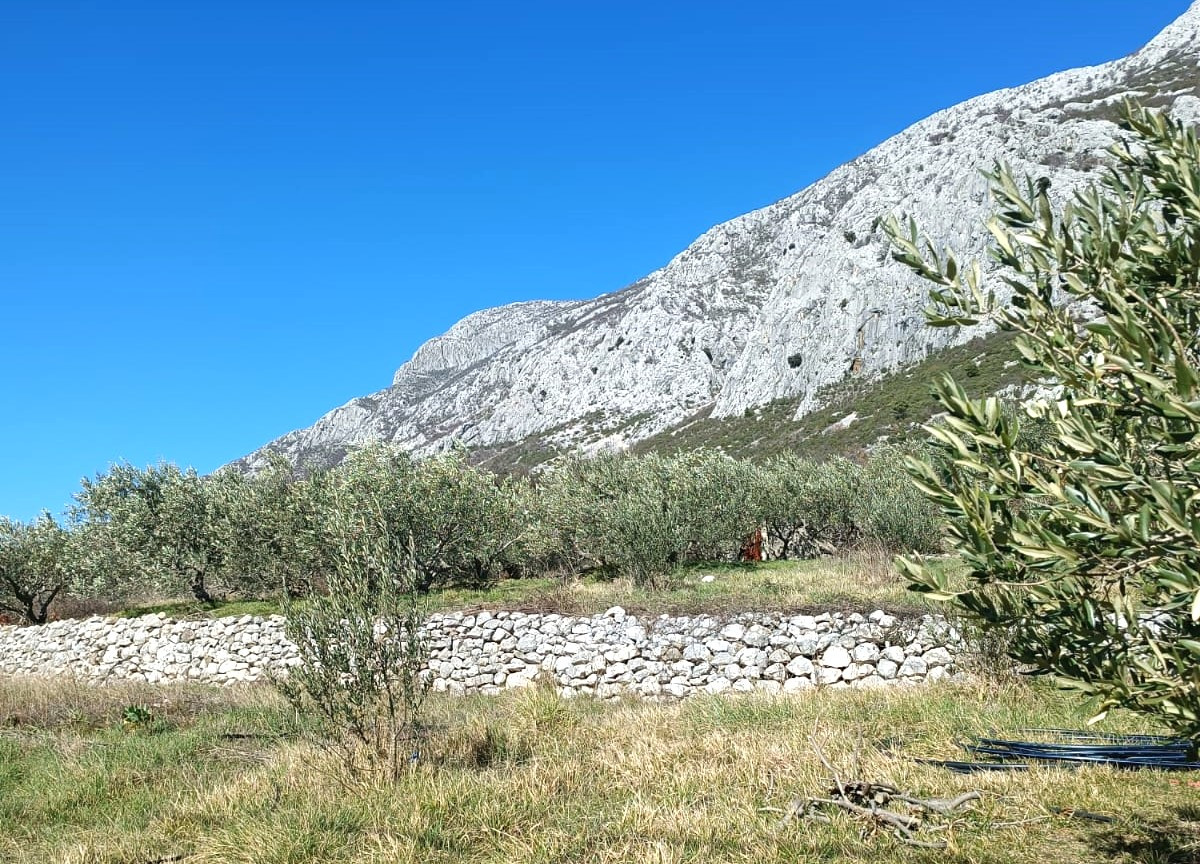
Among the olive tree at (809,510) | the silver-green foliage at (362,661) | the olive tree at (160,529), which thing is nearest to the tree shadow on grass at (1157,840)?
the silver-green foliage at (362,661)

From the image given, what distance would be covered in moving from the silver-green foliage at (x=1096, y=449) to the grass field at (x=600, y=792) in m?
2.40

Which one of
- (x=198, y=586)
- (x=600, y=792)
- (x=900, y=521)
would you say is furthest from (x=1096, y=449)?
(x=198, y=586)

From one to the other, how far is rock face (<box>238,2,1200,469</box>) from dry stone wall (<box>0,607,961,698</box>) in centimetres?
3823

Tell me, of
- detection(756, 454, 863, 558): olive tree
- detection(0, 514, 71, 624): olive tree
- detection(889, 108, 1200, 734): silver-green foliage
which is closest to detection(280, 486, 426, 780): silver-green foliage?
detection(889, 108, 1200, 734): silver-green foliage

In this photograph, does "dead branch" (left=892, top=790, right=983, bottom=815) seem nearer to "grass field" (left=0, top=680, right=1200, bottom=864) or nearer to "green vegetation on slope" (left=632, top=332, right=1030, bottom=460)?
"grass field" (left=0, top=680, right=1200, bottom=864)

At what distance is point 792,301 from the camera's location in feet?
237

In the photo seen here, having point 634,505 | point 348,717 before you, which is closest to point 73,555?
point 634,505

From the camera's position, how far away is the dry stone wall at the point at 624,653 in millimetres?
10875

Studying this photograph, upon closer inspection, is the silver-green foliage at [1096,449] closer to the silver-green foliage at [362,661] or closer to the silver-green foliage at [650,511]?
the silver-green foliage at [362,661]

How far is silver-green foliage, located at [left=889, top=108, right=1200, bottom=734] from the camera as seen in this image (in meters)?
2.24

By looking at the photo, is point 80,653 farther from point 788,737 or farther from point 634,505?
point 788,737

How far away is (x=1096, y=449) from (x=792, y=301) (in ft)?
240

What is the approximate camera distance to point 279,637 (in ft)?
50.8

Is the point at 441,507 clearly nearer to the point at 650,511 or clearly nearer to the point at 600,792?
the point at 650,511
